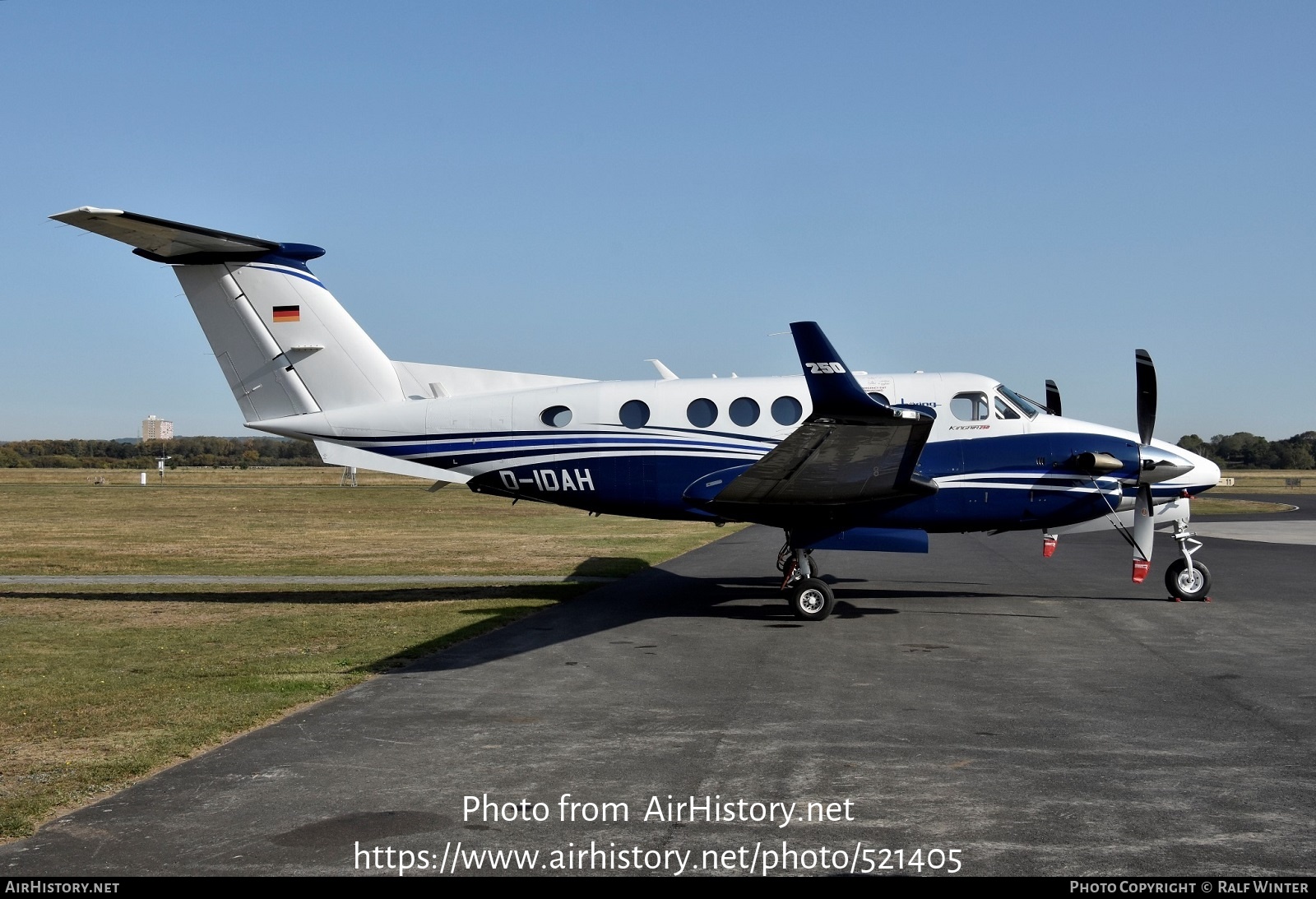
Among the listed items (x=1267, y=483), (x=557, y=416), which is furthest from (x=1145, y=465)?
(x=1267, y=483)

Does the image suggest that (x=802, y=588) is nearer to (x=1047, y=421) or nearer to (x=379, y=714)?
(x=1047, y=421)

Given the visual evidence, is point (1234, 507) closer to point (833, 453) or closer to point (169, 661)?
point (833, 453)

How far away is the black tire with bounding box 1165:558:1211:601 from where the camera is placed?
59.4 ft

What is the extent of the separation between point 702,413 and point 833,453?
148 inches

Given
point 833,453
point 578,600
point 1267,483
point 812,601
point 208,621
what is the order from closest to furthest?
point 833,453, point 812,601, point 208,621, point 578,600, point 1267,483

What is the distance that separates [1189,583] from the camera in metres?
18.2

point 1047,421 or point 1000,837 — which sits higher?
point 1047,421

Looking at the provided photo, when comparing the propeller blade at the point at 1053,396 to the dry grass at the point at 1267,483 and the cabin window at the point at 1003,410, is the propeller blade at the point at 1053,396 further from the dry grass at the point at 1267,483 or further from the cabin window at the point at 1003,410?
the dry grass at the point at 1267,483

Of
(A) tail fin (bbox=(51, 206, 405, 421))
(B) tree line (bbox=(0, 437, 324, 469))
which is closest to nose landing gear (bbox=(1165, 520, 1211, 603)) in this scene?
(A) tail fin (bbox=(51, 206, 405, 421))

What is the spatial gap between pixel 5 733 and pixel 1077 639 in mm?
12361

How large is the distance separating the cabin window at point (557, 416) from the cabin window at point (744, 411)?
9.35ft

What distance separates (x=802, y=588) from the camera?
54.1 feet

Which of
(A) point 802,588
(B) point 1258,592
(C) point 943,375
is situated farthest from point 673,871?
(B) point 1258,592

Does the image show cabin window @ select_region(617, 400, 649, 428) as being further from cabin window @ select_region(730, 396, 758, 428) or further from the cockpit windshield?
the cockpit windshield
